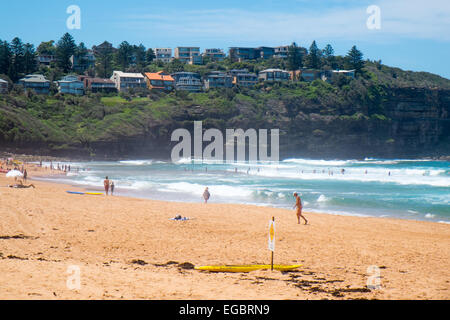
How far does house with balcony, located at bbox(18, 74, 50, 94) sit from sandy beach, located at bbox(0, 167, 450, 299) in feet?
236

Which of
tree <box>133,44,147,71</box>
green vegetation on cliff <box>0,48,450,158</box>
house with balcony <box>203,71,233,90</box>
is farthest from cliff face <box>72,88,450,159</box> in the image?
tree <box>133,44,147,71</box>

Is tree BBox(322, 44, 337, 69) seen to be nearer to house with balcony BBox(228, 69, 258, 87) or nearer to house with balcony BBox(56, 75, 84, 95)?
house with balcony BBox(228, 69, 258, 87)

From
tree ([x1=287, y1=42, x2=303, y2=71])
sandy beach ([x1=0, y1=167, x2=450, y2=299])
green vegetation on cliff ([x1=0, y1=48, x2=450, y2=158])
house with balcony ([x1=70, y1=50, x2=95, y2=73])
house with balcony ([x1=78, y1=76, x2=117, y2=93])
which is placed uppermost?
tree ([x1=287, y1=42, x2=303, y2=71])

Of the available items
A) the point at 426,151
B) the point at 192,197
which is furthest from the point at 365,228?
the point at 426,151

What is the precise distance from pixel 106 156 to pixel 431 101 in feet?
256

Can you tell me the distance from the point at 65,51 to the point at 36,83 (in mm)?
20244

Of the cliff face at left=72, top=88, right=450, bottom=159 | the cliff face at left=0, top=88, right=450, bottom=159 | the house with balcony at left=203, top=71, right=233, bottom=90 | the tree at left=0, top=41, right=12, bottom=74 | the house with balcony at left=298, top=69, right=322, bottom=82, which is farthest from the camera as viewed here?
the house with balcony at left=298, top=69, right=322, bottom=82

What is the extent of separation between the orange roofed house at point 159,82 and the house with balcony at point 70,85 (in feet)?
50.3

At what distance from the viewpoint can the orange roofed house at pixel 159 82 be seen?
9800 centimetres

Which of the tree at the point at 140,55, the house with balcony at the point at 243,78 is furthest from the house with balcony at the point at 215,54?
the house with balcony at the point at 243,78

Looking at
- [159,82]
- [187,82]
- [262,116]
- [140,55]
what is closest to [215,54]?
[140,55]

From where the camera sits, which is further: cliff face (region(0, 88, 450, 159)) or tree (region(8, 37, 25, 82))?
tree (region(8, 37, 25, 82))

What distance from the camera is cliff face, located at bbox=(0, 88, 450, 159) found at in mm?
79000

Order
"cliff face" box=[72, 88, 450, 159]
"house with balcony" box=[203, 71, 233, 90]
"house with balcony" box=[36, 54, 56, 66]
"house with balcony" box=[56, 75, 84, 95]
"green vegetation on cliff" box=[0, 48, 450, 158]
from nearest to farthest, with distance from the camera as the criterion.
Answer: "green vegetation on cliff" box=[0, 48, 450, 158], "cliff face" box=[72, 88, 450, 159], "house with balcony" box=[56, 75, 84, 95], "house with balcony" box=[203, 71, 233, 90], "house with balcony" box=[36, 54, 56, 66]
